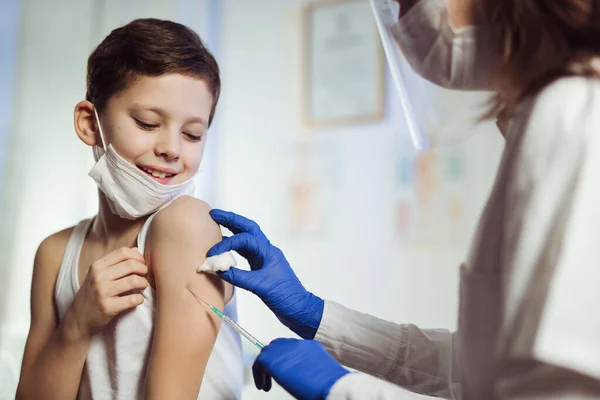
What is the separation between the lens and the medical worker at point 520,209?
0.56m

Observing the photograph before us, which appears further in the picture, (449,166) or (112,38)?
(449,166)

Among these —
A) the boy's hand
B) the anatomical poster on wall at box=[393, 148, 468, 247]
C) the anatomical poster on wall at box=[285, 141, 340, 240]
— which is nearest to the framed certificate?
the anatomical poster on wall at box=[285, 141, 340, 240]

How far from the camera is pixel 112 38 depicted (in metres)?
1.05

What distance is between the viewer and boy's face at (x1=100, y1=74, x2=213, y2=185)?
97cm

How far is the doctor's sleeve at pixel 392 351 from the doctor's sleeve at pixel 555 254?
43 cm

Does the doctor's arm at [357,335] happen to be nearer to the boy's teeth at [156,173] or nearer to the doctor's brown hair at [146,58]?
the boy's teeth at [156,173]

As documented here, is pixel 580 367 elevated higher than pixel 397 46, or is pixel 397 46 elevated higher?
pixel 397 46

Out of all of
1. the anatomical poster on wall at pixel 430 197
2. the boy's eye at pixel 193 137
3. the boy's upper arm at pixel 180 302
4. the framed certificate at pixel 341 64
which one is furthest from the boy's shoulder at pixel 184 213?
the framed certificate at pixel 341 64

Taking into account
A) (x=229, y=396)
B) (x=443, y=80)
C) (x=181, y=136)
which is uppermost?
(x=443, y=80)

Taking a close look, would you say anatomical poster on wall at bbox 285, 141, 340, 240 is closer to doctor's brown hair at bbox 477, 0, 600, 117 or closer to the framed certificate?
the framed certificate

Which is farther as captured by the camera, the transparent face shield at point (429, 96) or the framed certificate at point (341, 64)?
the framed certificate at point (341, 64)

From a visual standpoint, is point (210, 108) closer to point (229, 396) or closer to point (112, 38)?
point (112, 38)

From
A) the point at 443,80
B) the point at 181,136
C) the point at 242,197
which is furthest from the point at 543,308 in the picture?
the point at 242,197

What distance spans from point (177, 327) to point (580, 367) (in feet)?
1.90
